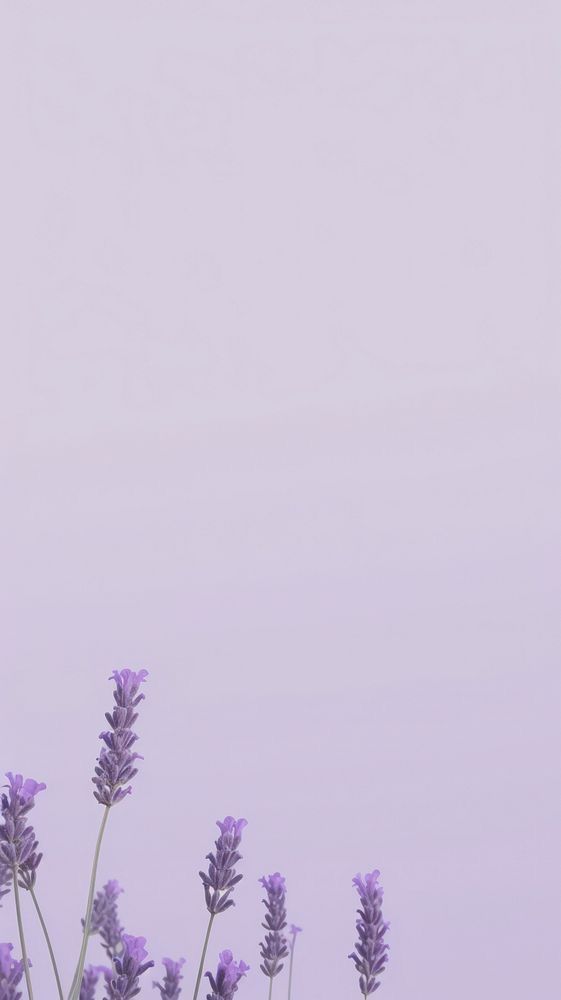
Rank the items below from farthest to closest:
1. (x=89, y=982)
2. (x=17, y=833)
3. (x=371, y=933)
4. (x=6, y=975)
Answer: (x=89, y=982) < (x=371, y=933) < (x=17, y=833) < (x=6, y=975)

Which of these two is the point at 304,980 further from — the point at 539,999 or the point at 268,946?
the point at 268,946

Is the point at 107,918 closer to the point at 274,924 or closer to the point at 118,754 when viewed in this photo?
the point at 274,924

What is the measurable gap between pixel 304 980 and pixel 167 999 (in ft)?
4.65

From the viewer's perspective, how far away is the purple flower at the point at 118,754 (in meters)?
0.63

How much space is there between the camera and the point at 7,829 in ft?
1.88

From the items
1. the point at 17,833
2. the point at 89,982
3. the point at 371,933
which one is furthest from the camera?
the point at 89,982

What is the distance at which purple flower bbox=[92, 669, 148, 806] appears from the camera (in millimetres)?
628

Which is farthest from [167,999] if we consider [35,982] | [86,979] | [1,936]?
[1,936]

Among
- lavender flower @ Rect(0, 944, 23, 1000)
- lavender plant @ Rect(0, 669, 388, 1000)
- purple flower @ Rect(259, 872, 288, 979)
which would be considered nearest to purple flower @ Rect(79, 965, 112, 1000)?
lavender plant @ Rect(0, 669, 388, 1000)

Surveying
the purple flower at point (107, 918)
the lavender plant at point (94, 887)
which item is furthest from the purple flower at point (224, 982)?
the purple flower at point (107, 918)

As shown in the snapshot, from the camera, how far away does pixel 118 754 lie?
0.64 m

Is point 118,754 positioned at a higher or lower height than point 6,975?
higher

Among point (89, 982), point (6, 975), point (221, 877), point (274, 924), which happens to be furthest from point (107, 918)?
point (6, 975)

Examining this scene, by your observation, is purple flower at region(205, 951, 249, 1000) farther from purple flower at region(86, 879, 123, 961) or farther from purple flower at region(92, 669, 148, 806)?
purple flower at region(86, 879, 123, 961)
